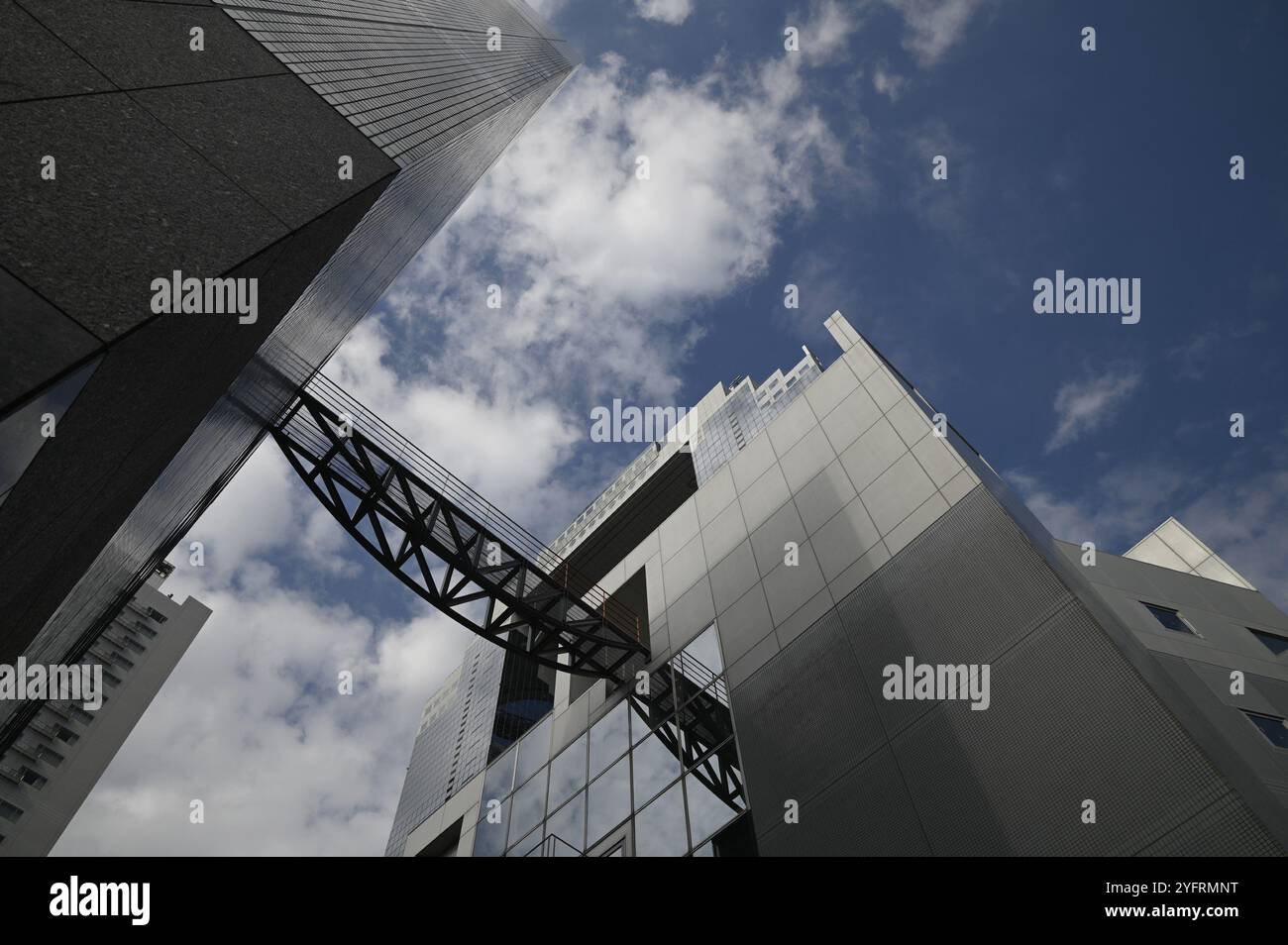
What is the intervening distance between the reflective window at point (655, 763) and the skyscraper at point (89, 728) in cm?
5009

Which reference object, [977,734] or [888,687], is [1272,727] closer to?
[888,687]

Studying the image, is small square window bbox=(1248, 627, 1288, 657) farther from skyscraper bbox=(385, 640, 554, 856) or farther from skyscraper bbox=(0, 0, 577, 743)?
skyscraper bbox=(0, 0, 577, 743)

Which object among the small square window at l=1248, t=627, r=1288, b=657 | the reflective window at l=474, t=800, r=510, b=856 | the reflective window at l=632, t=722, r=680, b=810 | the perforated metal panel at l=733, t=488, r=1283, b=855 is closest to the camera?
the perforated metal panel at l=733, t=488, r=1283, b=855

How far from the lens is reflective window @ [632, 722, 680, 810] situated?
14852 millimetres

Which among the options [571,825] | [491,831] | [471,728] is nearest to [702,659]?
[571,825]

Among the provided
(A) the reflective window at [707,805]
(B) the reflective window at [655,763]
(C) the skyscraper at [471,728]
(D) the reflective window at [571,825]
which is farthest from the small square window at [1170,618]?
(C) the skyscraper at [471,728]

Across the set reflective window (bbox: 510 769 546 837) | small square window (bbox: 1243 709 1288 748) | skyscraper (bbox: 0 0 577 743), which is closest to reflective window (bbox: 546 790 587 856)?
reflective window (bbox: 510 769 546 837)

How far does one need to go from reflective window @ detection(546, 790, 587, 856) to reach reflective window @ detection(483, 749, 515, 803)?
392 cm

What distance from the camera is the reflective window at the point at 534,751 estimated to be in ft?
66.3

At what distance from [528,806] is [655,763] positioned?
5.52 metres

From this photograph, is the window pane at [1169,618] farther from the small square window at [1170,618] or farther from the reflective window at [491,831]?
the reflective window at [491,831]

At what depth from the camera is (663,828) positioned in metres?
13.9
